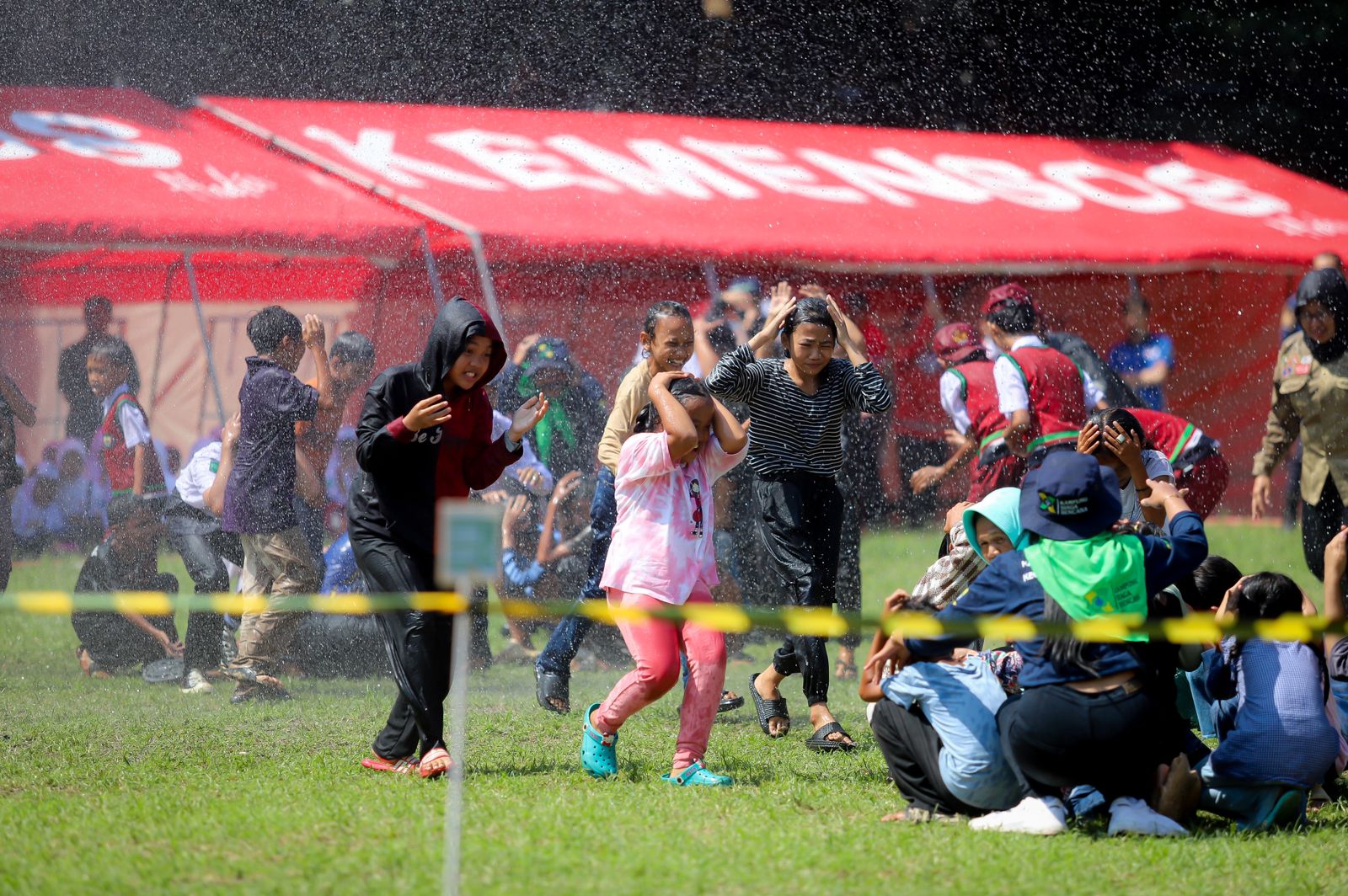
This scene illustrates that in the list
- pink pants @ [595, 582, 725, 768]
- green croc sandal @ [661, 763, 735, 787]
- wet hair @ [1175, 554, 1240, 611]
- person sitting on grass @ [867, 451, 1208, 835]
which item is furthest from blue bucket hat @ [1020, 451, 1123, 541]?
green croc sandal @ [661, 763, 735, 787]

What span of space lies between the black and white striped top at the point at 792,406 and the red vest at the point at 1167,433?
1.62 metres

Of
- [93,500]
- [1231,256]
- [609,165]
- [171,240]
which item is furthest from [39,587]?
[1231,256]

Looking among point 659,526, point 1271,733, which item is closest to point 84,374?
point 659,526

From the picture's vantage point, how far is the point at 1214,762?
4609 mm

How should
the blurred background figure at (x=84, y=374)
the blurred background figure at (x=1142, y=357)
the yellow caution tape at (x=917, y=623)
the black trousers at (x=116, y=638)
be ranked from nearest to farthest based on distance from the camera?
1. the yellow caution tape at (x=917, y=623)
2. the black trousers at (x=116, y=638)
3. the blurred background figure at (x=84, y=374)
4. the blurred background figure at (x=1142, y=357)

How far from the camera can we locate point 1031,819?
4352mm

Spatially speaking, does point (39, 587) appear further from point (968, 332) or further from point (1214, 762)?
point (1214, 762)

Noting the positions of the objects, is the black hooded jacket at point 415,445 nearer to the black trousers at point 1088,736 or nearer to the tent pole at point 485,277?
the black trousers at point 1088,736

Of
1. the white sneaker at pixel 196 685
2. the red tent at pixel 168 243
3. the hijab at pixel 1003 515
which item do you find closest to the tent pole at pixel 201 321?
the red tent at pixel 168 243

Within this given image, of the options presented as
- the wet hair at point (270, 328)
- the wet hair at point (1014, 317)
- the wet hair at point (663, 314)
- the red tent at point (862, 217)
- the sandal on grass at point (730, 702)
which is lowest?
the sandal on grass at point (730, 702)

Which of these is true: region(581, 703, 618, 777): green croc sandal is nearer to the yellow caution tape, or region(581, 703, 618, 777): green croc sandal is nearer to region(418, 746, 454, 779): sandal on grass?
region(418, 746, 454, 779): sandal on grass

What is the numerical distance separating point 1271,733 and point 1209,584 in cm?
85

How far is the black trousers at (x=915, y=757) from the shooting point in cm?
452

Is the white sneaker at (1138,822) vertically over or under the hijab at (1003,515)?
under
